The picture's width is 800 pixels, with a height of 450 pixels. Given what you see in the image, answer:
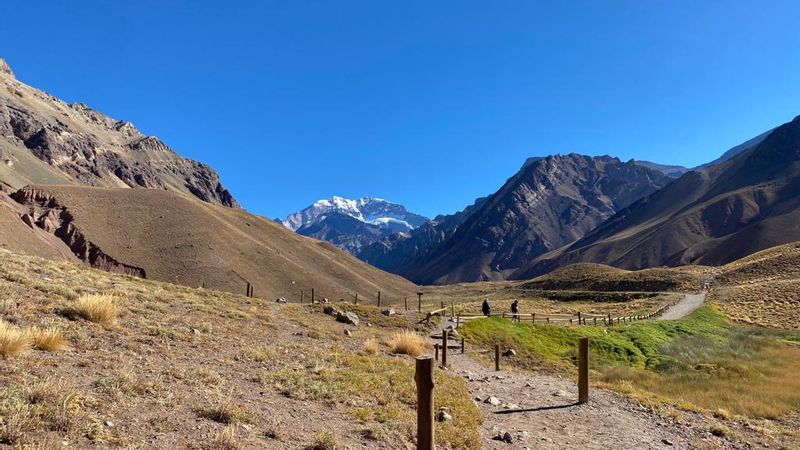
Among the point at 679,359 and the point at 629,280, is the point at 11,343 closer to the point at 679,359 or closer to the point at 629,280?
the point at 679,359

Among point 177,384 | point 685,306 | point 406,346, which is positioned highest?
point 177,384

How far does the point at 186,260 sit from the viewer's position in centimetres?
8844

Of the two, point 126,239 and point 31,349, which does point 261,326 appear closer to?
point 31,349

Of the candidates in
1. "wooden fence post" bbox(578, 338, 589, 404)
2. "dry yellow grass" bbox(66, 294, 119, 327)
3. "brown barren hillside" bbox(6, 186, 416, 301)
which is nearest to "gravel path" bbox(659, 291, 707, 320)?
"wooden fence post" bbox(578, 338, 589, 404)

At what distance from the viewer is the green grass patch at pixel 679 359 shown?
1983 centimetres

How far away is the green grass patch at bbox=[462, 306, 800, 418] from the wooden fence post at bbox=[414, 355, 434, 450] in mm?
11751

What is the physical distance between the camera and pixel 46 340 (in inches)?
401

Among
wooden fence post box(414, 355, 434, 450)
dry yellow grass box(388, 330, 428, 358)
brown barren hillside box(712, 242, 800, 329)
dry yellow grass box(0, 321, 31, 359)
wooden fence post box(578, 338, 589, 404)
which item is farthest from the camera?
brown barren hillside box(712, 242, 800, 329)

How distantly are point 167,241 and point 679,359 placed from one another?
8678 cm

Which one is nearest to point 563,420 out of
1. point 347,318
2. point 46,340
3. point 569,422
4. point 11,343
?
point 569,422

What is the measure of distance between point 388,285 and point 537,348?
120551mm

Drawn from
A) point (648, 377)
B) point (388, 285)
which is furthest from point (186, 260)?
point (648, 377)

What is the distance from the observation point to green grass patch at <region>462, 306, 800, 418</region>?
19.8 metres

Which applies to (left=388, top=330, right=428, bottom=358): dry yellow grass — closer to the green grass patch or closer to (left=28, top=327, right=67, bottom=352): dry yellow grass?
the green grass patch
